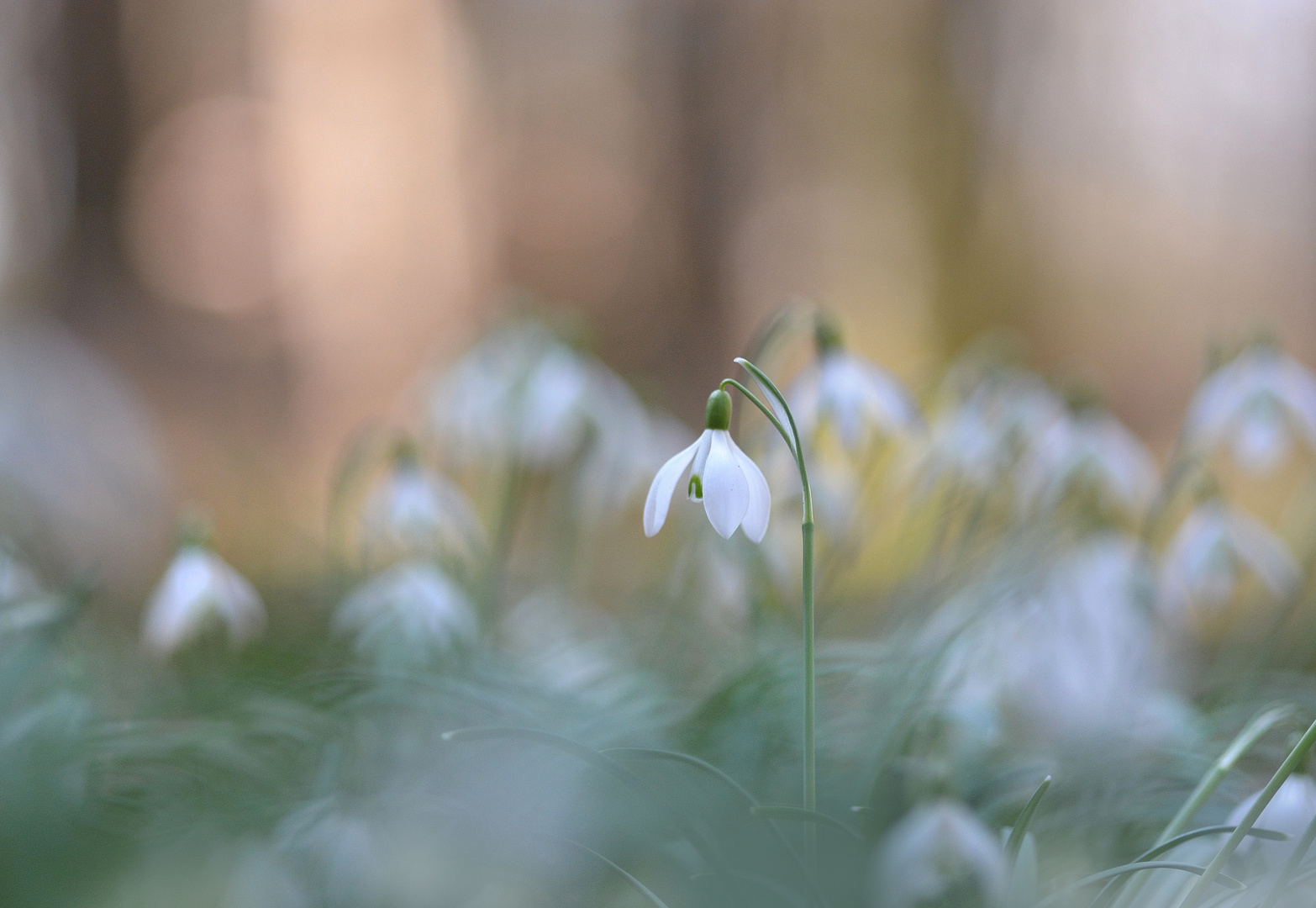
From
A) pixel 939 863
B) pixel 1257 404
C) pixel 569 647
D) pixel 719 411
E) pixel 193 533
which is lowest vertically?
pixel 569 647

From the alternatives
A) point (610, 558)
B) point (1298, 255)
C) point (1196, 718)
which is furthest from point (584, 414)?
point (1298, 255)

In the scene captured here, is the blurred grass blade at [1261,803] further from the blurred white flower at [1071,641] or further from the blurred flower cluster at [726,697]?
the blurred white flower at [1071,641]

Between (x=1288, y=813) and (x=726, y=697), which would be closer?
(x=1288, y=813)

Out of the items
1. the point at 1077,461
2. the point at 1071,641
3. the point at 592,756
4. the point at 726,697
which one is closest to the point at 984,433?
the point at 1077,461

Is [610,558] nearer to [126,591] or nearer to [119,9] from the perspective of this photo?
[126,591]

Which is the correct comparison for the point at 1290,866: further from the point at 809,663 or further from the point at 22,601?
the point at 22,601

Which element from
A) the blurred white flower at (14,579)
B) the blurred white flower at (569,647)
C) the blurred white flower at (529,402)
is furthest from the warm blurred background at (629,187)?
the blurred white flower at (14,579)

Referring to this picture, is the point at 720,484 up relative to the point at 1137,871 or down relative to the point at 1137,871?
up

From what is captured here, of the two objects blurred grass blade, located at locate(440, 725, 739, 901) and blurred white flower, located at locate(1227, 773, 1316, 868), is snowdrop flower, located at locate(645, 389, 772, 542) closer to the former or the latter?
blurred grass blade, located at locate(440, 725, 739, 901)
